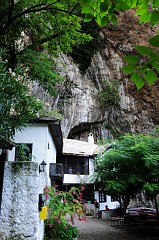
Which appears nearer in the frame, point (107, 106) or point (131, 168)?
point (131, 168)

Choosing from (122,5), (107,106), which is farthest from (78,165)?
(122,5)

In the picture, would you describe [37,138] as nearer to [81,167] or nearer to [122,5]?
[122,5]

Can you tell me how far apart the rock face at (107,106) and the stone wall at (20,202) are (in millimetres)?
20826

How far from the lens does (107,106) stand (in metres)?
32.3

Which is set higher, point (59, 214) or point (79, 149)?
point (79, 149)

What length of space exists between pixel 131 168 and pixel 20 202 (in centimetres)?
806

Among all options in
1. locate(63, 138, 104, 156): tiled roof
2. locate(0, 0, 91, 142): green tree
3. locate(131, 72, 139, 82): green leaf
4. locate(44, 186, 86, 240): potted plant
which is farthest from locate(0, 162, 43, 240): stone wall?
locate(63, 138, 104, 156): tiled roof

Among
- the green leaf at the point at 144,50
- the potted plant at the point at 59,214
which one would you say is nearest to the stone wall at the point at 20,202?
the potted plant at the point at 59,214

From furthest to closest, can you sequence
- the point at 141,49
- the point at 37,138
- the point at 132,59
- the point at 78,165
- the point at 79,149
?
the point at 78,165
the point at 79,149
the point at 37,138
the point at 132,59
the point at 141,49

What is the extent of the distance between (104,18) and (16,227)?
5.57m

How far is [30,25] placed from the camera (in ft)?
29.8

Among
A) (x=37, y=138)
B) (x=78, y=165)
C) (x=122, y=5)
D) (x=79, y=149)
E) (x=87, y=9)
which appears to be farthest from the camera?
(x=78, y=165)

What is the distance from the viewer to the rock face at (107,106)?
29.0 meters

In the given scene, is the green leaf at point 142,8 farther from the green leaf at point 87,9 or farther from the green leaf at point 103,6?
the green leaf at point 87,9
